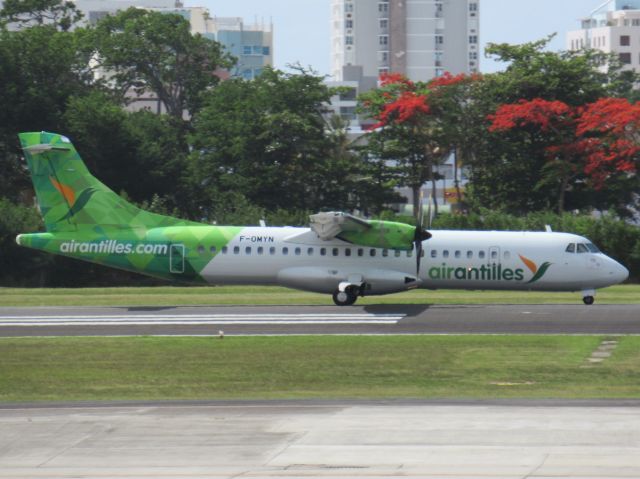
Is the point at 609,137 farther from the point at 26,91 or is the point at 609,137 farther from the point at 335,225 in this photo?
the point at 26,91

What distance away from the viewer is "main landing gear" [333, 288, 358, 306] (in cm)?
4025

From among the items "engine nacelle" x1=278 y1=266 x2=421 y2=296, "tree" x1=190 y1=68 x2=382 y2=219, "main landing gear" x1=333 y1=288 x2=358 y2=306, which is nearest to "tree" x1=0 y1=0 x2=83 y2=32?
"tree" x1=190 y1=68 x2=382 y2=219

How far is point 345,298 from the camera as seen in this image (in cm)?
4038

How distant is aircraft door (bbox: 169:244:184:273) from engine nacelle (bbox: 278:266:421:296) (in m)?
3.24

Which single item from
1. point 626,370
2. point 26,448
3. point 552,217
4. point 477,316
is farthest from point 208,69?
point 26,448

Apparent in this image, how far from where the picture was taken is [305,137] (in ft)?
225

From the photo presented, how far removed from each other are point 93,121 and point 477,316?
3856cm

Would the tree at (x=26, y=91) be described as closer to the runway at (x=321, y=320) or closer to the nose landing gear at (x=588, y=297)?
the runway at (x=321, y=320)

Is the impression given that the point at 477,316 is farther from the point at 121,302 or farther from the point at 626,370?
the point at 121,302

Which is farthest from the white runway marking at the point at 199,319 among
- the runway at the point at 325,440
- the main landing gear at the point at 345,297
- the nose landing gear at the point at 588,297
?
the runway at the point at 325,440

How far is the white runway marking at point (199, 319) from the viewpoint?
1415 inches

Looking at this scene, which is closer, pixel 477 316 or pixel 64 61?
pixel 477 316

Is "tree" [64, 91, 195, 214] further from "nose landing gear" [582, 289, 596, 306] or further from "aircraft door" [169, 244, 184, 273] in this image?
"nose landing gear" [582, 289, 596, 306]

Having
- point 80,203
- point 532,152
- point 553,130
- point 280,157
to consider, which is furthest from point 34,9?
point 80,203
